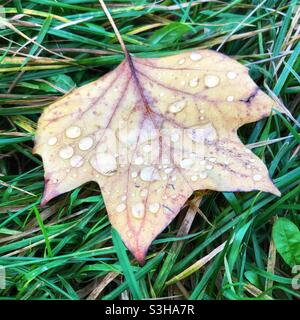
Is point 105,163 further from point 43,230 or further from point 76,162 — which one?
point 43,230

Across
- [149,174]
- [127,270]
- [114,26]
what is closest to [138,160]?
[149,174]

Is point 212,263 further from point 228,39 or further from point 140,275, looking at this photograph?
point 228,39

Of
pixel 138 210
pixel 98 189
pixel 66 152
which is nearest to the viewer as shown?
pixel 138 210

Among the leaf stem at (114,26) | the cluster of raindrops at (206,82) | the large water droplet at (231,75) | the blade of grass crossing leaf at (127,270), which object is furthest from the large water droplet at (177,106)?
the blade of grass crossing leaf at (127,270)

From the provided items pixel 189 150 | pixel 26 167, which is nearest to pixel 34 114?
pixel 26 167

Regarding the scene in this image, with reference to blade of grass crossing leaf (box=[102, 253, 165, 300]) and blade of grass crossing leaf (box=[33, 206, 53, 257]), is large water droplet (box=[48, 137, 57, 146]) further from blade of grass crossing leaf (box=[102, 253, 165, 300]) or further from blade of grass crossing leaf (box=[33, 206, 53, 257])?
blade of grass crossing leaf (box=[102, 253, 165, 300])

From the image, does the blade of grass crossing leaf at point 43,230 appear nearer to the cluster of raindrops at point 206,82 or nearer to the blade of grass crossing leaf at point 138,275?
the blade of grass crossing leaf at point 138,275
